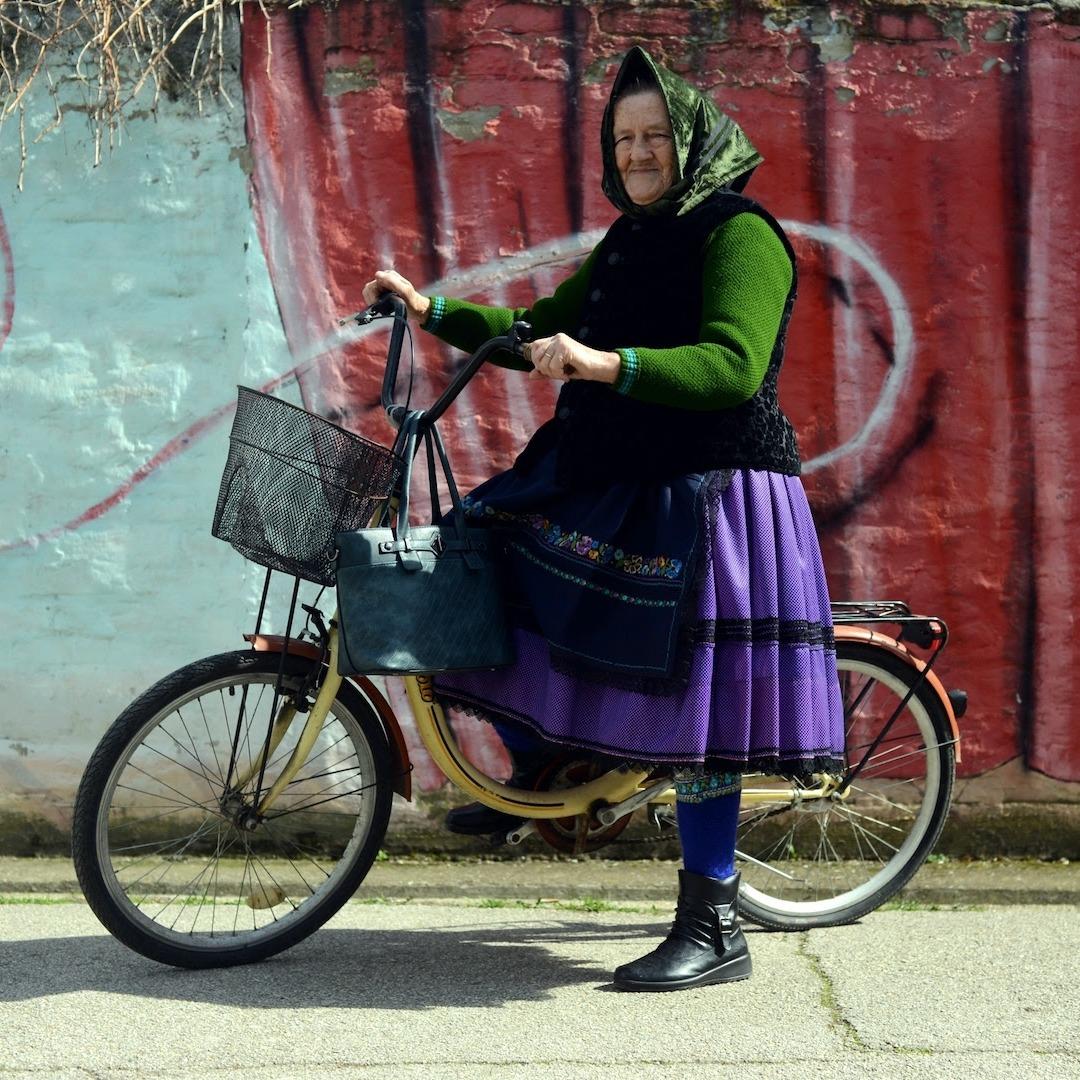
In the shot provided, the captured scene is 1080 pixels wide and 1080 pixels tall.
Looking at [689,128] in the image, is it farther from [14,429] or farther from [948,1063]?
[14,429]

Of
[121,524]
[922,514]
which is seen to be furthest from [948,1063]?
[121,524]

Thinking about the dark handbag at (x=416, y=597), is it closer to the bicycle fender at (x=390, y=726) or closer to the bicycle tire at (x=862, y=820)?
the bicycle fender at (x=390, y=726)

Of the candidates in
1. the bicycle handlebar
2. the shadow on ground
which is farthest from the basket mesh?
the shadow on ground

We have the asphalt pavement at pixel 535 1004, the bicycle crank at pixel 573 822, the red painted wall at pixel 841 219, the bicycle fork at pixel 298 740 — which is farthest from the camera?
the red painted wall at pixel 841 219

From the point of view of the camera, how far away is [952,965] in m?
3.47

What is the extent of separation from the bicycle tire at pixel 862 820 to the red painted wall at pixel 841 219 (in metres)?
0.37

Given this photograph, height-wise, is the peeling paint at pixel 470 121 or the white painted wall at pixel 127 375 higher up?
the peeling paint at pixel 470 121

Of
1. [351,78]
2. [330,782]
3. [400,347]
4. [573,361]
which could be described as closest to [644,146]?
[573,361]

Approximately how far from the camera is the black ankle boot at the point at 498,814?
11.3ft

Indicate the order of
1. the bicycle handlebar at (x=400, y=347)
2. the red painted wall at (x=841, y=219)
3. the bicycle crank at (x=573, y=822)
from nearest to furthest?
the bicycle handlebar at (x=400, y=347) < the bicycle crank at (x=573, y=822) < the red painted wall at (x=841, y=219)

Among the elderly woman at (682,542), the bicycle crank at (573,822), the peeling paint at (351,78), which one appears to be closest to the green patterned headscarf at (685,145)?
the elderly woman at (682,542)

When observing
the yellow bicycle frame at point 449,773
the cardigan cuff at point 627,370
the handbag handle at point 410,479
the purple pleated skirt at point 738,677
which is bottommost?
the yellow bicycle frame at point 449,773

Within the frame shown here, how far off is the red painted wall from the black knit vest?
1105mm

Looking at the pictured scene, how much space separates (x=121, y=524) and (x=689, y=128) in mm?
2072
